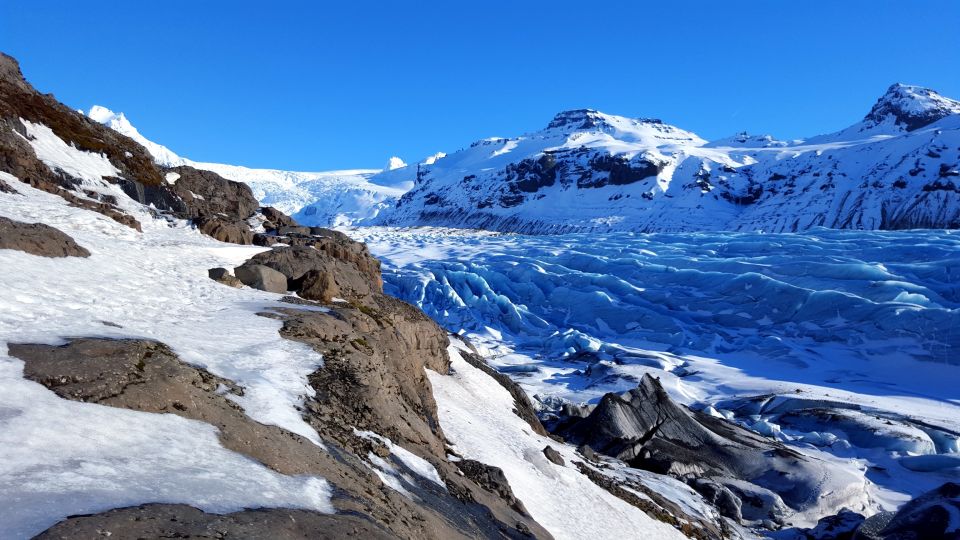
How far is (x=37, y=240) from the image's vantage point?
13.1m

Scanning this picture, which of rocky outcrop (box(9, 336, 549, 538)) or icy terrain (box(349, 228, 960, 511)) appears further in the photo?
icy terrain (box(349, 228, 960, 511))

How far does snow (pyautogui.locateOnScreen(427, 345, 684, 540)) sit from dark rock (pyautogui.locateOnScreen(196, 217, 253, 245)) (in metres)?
8.87

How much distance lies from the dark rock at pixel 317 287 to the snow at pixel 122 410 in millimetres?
1512

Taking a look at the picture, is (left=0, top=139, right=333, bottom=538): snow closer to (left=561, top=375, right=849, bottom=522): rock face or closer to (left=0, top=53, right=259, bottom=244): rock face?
(left=0, top=53, right=259, bottom=244): rock face

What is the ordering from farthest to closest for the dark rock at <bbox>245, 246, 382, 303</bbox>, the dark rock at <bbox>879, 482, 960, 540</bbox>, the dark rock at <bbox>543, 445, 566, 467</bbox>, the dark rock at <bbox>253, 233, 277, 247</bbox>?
the dark rock at <bbox>253, 233, 277, 247</bbox> < the dark rock at <bbox>245, 246, 382, 303</bbox> < the dark rock at <bbox>543, 445, 566, 467</bbox> < the dark rock at <bbox>879, 482, 960, 540</bbox>

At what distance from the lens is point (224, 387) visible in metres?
8.95

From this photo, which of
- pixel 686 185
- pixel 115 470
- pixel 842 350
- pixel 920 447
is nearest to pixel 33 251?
pixel 115 470

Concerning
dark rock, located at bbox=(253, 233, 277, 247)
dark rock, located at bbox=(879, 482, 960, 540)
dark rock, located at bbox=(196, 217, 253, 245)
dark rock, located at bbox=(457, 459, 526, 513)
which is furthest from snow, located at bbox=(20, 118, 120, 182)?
dark rock, located at bbox=(879, 482, 960, 540)

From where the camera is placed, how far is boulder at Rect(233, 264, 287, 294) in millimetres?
16562

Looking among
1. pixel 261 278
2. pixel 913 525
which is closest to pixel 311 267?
Result: pixel 261 278

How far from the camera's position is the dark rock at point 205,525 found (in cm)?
491

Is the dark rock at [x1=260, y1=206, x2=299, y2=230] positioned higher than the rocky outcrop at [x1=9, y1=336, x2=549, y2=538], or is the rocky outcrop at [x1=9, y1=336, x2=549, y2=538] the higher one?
the dark rock at [x1=260, y1=206, x2=299, y2=230]

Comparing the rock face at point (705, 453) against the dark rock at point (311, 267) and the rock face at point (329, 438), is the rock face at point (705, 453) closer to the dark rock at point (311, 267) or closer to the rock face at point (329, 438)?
the dark rock at point (311, 267)

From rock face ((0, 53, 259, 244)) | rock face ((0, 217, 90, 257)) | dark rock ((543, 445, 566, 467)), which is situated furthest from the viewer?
rock face ((0, 53, 259, 244))
